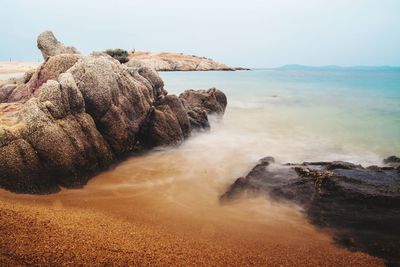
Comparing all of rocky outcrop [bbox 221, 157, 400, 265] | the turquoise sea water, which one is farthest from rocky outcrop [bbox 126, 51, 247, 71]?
rocky outcrop [bbox 221, 157, 400, 265]

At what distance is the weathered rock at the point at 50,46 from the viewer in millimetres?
22406

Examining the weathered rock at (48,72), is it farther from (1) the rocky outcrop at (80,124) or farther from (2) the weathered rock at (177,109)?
(2) the weathered rock at (177,109)

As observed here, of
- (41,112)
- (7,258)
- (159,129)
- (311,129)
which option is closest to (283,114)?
(311,129)

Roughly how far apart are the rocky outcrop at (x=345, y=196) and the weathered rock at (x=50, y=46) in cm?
1826

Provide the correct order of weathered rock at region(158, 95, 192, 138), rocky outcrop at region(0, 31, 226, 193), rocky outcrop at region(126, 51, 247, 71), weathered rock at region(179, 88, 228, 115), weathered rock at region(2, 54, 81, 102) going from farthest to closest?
rocky outcrop at region(126, 51, 247, 71), weathered rock at region(179, 88, 228, 115), weathered rock at region(158, 95, 192, 138), weathered rock at region(2, 54, 81, 102), rocky outcrop at region(0, 31, 226, 193)

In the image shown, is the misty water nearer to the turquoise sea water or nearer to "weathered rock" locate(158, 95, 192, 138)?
the turquoise sea water

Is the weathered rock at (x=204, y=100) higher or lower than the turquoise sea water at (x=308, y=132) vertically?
higher

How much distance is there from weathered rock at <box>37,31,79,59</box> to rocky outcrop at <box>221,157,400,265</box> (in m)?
18.3

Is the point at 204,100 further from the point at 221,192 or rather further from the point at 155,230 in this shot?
the point at 155,230

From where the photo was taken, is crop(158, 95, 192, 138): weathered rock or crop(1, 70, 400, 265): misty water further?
crop(158, 95, 192, 138): weathered rock

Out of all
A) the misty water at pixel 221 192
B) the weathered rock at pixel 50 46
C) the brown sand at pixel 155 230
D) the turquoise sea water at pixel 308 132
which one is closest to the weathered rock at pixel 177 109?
the misty water at pixel 221 192

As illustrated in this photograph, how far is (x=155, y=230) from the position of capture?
21.9ft

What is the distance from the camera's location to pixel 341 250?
20.6 ft

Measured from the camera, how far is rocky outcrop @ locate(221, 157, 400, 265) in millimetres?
6602
